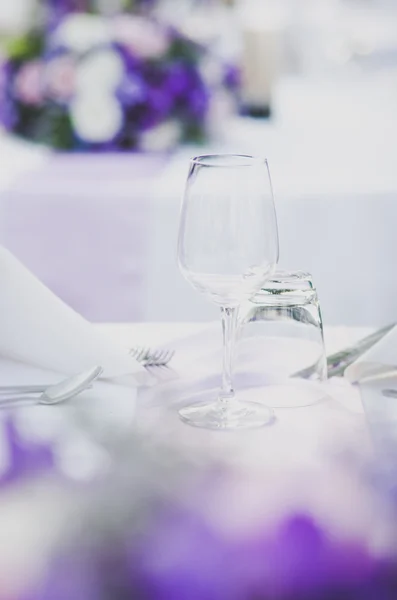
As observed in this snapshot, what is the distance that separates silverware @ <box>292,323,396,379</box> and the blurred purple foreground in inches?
31.9

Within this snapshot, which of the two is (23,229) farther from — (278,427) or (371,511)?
(371,511)

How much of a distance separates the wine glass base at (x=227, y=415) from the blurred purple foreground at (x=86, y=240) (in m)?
0.99

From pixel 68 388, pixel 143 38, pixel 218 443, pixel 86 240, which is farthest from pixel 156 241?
pixel 218 443

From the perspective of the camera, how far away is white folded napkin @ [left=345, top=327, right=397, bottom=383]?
829 millimetres

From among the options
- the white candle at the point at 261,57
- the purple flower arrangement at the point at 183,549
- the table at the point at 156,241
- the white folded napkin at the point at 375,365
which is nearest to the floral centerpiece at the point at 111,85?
the table at the point at 156,241

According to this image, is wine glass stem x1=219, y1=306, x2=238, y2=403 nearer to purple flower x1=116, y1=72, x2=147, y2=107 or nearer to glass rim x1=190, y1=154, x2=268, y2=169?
glass rim x1=190, y1=154, x2=268, y2=169

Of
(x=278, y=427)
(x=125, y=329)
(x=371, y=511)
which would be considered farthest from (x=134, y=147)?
(x=371, y=511)

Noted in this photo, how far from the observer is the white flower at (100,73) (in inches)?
86.1

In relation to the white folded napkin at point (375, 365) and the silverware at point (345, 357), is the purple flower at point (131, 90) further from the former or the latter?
the white folded napkin at point (375, 365)

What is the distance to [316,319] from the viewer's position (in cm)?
84

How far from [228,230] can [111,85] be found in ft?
5.31

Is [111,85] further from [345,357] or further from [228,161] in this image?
[228,161]

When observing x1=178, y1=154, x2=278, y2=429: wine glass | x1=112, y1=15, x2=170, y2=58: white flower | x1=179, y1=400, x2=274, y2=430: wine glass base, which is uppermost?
x1=112, y1=15, x2=170, y2=58: white flower

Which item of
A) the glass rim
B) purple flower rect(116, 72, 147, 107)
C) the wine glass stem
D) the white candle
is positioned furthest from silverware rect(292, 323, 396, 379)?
the white candle
